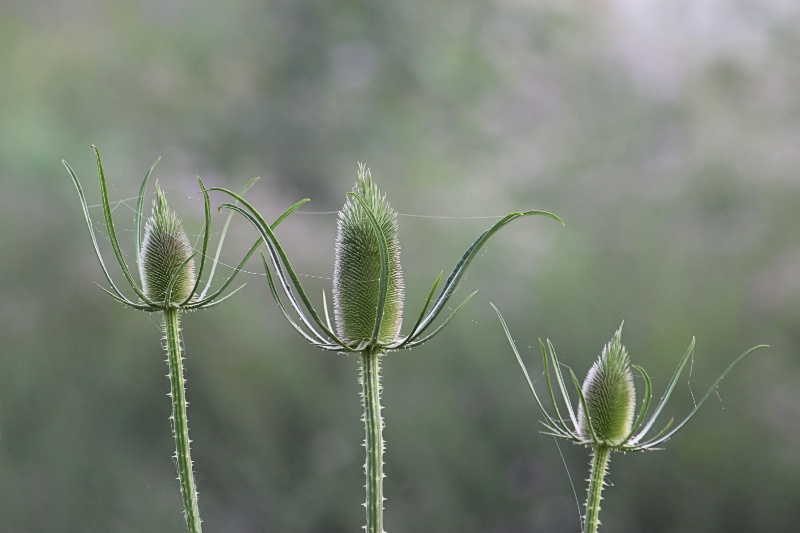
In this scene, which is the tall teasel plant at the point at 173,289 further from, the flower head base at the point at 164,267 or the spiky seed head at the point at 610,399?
the spiky seed head at the point at 610,399

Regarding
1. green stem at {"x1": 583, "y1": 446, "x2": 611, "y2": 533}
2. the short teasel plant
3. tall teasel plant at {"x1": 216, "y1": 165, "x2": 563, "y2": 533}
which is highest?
tall teasel plant at {"x1": 216, "y1": 165, "x2": 563, "y2": 533}

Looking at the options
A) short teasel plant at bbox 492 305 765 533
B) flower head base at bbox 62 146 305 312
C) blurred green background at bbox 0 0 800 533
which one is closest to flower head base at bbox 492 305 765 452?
short teasel plant at bbox 492 305 765 533

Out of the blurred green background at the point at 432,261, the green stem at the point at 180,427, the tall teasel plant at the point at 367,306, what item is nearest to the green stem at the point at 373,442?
the tall teasel plant at the point at 367,306

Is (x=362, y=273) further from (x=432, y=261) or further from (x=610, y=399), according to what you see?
(x=432, y=261)

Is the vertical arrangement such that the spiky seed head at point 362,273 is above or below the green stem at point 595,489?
above

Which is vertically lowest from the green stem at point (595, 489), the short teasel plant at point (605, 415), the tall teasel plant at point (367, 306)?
the green stem at point (595, 489)

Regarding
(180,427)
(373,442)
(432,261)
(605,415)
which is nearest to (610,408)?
(605,415)

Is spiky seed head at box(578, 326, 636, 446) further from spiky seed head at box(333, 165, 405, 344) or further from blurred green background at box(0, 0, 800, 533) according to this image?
blurred green background at box(0, 0, 800, 533)
